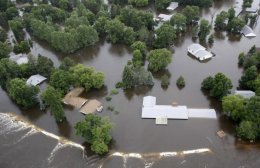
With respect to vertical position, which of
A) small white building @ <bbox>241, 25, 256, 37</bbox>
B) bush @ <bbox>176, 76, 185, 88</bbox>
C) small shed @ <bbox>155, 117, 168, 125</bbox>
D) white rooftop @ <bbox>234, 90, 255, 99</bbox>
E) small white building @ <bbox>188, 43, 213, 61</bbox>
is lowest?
small shed @ <bbox>155, 117, 168, 125</bbox>

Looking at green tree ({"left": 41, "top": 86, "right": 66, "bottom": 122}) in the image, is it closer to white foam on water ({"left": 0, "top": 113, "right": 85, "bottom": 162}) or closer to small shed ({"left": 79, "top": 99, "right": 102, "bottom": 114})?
white foam on water ({"left": 0, "top": 113, "right": 85, "bottom": 162})

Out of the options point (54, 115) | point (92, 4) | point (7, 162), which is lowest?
point (7, 162)

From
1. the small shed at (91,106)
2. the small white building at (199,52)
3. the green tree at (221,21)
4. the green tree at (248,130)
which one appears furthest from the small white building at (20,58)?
the green tree at (221,21)

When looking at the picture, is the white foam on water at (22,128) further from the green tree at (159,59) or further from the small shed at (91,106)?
the green tree at (159,59)

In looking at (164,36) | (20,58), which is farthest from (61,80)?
(164,36)

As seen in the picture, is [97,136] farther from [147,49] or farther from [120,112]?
[147,49]

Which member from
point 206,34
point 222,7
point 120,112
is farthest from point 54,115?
point 222,7

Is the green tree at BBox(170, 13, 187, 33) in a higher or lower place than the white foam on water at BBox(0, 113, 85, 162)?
higher

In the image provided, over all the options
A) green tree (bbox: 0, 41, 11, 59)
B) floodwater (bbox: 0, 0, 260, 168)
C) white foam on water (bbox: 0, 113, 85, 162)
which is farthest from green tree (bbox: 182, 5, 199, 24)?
white foam on water (bbox: 0, 113, 85, 162)
